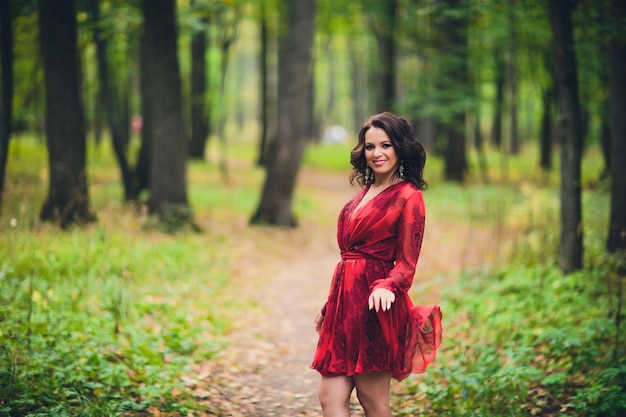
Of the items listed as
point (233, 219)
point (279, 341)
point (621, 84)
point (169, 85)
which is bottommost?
point (279, 341)

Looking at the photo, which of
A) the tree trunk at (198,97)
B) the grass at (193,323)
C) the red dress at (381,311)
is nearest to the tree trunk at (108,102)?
the grass at (193,323)

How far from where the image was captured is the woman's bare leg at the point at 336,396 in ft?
10.7

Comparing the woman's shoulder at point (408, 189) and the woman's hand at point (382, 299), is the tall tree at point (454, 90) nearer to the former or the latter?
the woman's shoulder at point (408, 189)

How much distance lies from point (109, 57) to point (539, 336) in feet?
48.8

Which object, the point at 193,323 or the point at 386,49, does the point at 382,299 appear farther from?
the point at 386,49

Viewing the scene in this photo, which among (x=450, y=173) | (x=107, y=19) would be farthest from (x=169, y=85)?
(x=450, y=173)

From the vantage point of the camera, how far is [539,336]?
5.66 meters

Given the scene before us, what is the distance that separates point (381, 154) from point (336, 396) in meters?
1.38

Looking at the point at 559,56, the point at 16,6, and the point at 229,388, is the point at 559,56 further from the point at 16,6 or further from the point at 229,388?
the point at 16,6

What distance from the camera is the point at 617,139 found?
7.74 meters

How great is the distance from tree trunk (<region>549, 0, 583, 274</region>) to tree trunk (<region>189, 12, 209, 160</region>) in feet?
56.1

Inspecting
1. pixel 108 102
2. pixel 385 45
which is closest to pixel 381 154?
pixel 108 102

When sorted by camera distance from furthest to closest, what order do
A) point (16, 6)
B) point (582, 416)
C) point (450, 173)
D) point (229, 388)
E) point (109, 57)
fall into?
point (450, 173), point (109, 57), point (16, 6), point (229, 388), point (582, 416)

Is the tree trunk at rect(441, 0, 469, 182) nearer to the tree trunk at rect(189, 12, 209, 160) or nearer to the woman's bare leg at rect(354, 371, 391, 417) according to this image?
the tree trunk at rect(189, 12, 209, 160)
